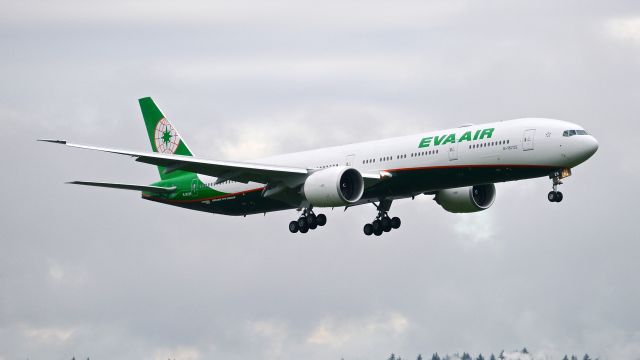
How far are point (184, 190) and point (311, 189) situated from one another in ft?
49.1

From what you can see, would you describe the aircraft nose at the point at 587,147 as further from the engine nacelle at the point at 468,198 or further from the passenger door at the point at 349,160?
the passenger door at the point at 349,160

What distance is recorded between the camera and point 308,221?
80250 mm

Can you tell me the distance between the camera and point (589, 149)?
71.1 meters

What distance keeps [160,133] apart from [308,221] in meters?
19.4

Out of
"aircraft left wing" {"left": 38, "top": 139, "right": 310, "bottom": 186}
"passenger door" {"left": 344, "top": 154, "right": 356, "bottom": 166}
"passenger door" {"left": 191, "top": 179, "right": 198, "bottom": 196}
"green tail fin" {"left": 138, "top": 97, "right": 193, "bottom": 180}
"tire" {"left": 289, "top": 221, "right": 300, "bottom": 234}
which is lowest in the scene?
"tire" {"left": 289, "top": 221, "right": 300, "bottom": 234}

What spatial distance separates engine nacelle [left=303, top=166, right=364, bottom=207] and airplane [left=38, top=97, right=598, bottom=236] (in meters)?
0.06

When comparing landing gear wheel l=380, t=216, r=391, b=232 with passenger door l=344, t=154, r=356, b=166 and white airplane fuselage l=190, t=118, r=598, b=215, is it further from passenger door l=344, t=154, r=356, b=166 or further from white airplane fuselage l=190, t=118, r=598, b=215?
passenger door l=344, t=154, r=356, b=166

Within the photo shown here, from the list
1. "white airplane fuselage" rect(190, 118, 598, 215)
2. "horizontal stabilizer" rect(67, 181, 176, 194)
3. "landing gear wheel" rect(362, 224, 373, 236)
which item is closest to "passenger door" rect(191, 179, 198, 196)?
"horizontal stabilizer" rect(67, 181, 176, 194)

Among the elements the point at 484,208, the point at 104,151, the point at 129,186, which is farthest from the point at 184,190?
the point at 484,208

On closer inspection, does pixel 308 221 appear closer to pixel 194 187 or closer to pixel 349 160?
pixel 349 160

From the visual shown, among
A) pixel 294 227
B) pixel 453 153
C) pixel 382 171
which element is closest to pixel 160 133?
pixel 294 227

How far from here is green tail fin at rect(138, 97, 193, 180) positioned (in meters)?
93.7

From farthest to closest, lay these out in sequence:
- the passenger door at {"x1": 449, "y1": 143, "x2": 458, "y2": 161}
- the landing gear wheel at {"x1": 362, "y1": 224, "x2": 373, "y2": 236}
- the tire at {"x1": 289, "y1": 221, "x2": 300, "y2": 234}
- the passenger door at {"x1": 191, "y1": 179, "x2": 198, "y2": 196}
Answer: the passenger door at {"x1": 191, "y1": 179, "x2": 198, "y2": 196} < the landing gear wheel at {"x1": 362, "y1": 224, "x2": 373, "y2": 236} < the tire at {"x1": 289, "y1": 221, "x2": 300, "y2": 234} < the passenger door at {"x1": 449, "y1": 143, "x2": 458, "y2": 161}

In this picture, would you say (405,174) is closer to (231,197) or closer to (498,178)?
(498,178)
